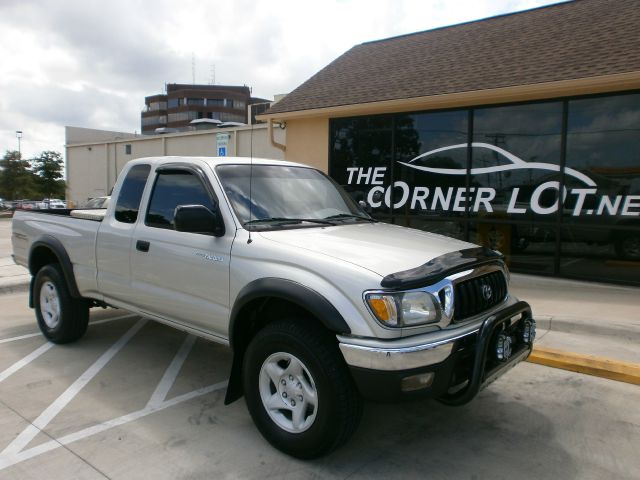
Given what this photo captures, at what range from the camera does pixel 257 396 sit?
10.9 ft

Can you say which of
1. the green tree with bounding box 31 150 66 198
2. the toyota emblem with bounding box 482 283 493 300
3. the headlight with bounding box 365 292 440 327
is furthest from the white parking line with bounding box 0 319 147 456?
the green tree with bounding box 31 150 66 198

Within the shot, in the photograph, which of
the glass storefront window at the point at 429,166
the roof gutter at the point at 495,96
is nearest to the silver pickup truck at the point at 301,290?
the roof gutter at the point at 495,96

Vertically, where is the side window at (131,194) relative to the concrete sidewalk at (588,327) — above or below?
above

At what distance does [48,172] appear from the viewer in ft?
135

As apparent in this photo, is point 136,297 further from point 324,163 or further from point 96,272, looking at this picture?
point 324,163

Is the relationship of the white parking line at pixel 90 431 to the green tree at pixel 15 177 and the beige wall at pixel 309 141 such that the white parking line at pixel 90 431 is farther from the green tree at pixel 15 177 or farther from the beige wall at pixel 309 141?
the green tree at pixel 15 177

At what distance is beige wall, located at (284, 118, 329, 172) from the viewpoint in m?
11.1

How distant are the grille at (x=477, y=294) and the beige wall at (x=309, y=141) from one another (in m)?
7.85

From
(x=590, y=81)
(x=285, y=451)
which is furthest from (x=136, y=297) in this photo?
(x=590, y=81)

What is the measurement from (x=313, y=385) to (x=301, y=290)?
0.54m

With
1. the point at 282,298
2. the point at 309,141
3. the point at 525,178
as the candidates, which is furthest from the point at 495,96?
the point at 282,298

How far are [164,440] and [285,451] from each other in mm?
847

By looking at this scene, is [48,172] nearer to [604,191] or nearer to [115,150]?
[115,150]

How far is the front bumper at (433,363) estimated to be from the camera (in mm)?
2750
